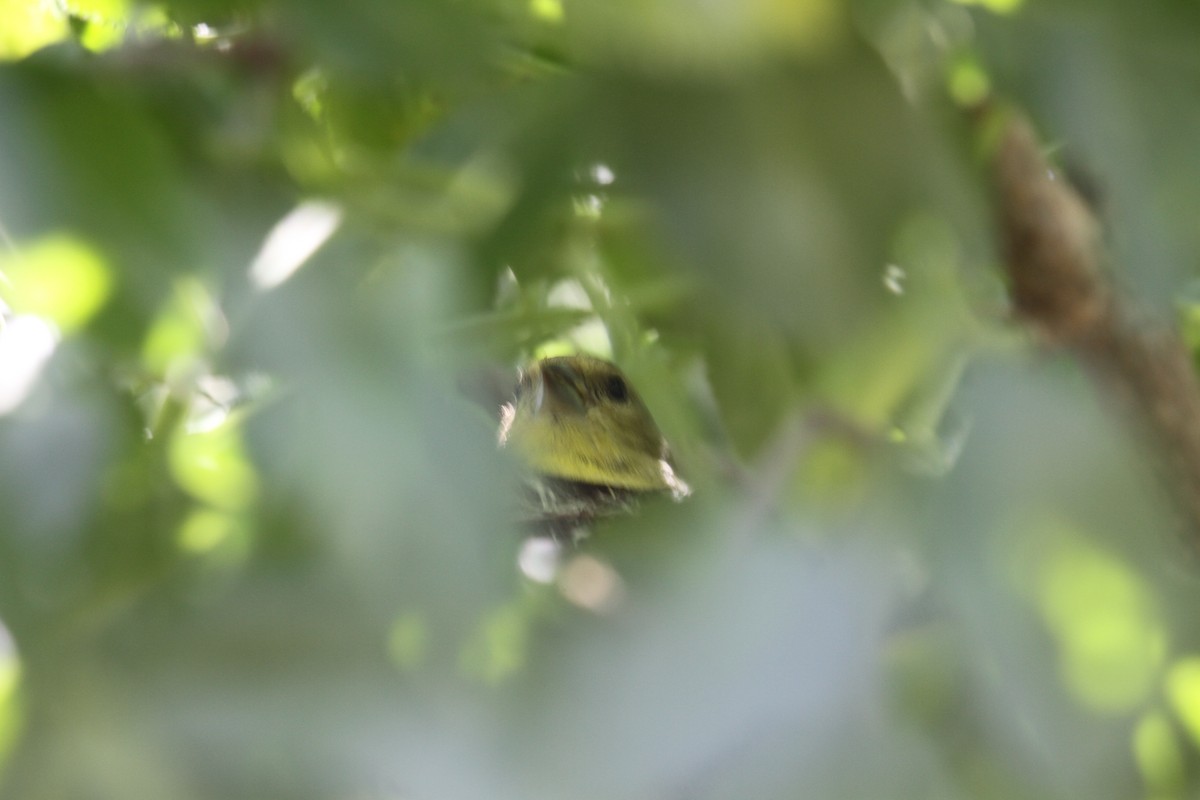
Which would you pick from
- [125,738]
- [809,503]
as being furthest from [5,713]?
[809,503]

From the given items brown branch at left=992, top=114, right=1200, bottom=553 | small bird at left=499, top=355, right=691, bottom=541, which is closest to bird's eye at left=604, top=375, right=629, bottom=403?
small bird at left=499, top=355, right=691, bottom=541

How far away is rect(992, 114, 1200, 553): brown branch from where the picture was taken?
19 centimetres

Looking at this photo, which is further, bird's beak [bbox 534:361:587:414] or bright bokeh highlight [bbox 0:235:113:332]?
bird's beak [bbox 534:361:587:414]

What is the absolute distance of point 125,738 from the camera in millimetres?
152

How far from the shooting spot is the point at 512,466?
15 cm

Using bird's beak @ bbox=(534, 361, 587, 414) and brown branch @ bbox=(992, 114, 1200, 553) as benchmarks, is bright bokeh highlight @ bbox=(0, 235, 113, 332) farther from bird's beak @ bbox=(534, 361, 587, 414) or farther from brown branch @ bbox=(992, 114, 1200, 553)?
bird's beak @ bbox=(534, 361, 587, 414)

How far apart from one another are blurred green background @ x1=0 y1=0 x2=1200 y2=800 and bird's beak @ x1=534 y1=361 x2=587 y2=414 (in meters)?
0.34

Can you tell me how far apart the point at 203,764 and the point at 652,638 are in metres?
0.07

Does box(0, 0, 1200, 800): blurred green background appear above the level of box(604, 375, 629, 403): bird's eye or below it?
above

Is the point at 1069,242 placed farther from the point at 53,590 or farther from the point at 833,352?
the point at 53,590

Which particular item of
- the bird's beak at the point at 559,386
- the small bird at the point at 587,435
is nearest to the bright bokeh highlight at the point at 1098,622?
the small bird at the point at 587,435

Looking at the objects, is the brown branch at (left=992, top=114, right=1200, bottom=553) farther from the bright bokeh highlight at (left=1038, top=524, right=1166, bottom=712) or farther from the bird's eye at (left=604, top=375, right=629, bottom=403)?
the bird's eye at (left=604, top=375, right=629, bottom=403)

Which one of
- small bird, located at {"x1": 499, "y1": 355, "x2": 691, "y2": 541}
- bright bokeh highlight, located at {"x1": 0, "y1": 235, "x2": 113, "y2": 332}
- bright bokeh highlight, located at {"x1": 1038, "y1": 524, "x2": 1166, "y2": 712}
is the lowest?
small bird, located at {"x1": 499, "y1": 355, "x2": 691, "y2": 541}

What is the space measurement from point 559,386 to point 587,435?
0.08 metres
